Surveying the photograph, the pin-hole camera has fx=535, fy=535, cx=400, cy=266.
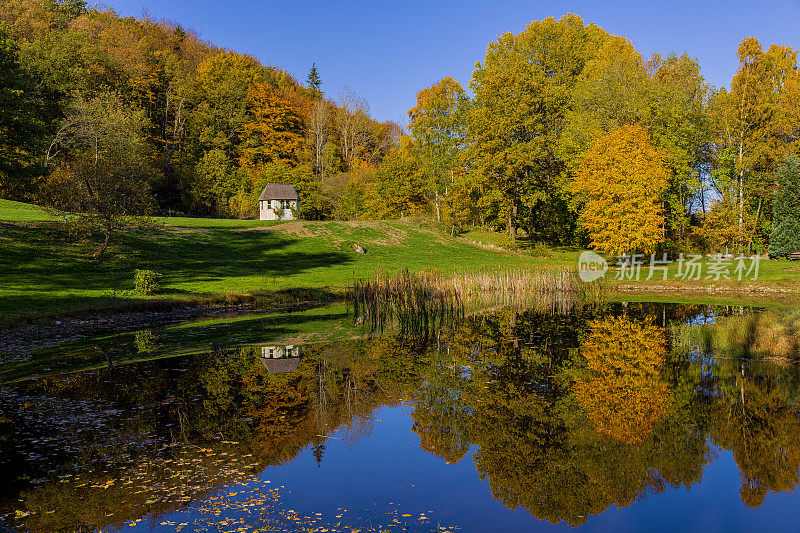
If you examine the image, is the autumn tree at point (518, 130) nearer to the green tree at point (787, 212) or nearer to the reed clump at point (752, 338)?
the green tree at point (787, 212)

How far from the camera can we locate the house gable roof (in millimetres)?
61875

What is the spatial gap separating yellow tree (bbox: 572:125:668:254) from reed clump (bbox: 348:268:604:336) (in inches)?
393

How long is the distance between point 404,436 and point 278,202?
177ft

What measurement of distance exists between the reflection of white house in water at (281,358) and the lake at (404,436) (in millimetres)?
133

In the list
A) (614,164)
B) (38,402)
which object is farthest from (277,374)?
(614,164)

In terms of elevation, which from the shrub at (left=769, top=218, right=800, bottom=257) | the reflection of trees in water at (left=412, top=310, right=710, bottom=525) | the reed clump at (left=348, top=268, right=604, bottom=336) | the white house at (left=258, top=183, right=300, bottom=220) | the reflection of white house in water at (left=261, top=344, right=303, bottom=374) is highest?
the white house at (left=258, top=183, right=300, bottom=220)

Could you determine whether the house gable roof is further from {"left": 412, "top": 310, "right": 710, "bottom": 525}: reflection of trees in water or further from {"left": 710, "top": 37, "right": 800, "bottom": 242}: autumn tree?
{"left": 412, "top": 310, "right": 710, "bottom": 525}: reflection of trees in water

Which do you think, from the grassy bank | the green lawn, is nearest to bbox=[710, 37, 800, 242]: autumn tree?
the grassy bank

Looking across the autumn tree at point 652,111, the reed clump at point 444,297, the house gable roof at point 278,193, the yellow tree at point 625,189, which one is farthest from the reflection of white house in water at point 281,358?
the house gable roof at point 278,193

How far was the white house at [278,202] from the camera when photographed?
203ft

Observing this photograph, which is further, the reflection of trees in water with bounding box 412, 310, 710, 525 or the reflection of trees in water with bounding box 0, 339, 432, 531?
the reflection of trees in water with bounding box 412, 310, 710, 525

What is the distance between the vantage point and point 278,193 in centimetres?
6231

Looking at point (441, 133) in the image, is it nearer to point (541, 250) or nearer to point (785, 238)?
point (541, 250)

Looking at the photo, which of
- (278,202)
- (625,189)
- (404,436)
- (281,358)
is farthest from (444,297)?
(278,202)
